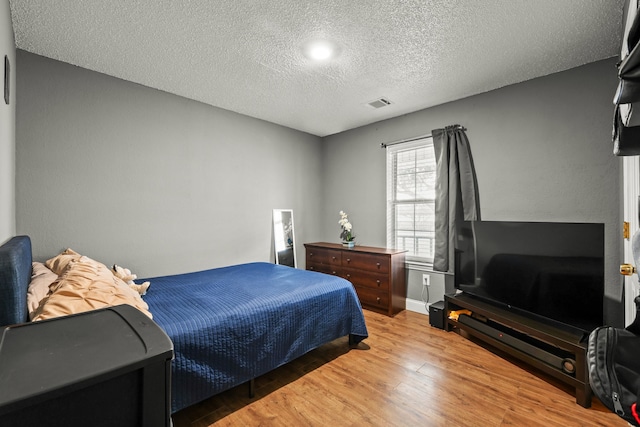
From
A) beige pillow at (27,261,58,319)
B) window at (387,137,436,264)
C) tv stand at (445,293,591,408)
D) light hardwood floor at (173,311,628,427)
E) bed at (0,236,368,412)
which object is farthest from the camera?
window at (387,137,436,264)

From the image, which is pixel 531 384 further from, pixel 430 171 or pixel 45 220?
pixel 45 220

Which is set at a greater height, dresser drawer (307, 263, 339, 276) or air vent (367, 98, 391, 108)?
air vent (367, 98, 391, 108)

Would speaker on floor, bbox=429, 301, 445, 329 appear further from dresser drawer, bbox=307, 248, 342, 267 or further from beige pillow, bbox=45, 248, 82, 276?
beige pillow, bbox=45, 248, 82, 276

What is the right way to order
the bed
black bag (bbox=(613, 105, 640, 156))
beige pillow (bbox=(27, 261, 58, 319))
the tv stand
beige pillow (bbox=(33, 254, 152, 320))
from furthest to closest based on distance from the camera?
the tv stand, the bed, beige pillow (bbox=(27, 261, 58, 319)), beige pillow (bbox=(33, 254, 152, 320)), black bag (bbox=(613, 105, 640, 156))

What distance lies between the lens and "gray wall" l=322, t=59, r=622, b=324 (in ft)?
7.86

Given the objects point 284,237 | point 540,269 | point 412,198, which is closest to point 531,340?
point 540,269

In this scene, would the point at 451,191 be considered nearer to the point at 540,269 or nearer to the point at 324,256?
the point at 540,269

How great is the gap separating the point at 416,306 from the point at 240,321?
250cm

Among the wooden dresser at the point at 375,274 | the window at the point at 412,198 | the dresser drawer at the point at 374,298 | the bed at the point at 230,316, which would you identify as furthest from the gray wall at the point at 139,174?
the window at the point at 412,198

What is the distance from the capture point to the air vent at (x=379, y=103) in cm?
328

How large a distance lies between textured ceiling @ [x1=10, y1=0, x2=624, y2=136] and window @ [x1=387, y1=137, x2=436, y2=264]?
850 millimetres

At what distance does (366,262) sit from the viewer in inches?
144

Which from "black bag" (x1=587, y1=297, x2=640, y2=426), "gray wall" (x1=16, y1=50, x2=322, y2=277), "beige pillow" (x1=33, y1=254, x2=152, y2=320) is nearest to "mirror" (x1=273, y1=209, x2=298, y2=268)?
"gray wall" (x1=16, y1=50, x2=322, y2=277)

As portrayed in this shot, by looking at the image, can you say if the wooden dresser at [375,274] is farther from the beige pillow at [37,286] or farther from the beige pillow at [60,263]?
the beige pillow at [37,286]
